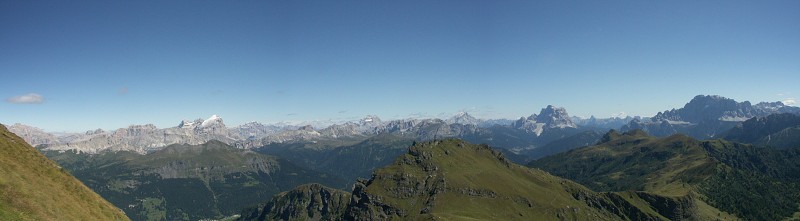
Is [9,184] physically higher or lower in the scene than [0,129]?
lower

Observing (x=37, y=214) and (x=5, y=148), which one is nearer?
(x=37, y=214)

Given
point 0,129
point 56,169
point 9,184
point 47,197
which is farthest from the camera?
point 0,129

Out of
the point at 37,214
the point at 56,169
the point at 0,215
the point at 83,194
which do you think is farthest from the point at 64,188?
the point at 0,215

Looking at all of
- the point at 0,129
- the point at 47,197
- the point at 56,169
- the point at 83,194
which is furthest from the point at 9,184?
the point at 0,129

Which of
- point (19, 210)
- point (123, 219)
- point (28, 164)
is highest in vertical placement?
point (28, 164)

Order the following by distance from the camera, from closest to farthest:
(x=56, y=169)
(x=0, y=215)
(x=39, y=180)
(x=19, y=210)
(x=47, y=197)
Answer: (x=0, y=215) → (x=19, y=210) → (x=47, y=197) → (x=39, y=180) → (x=56, y=169)

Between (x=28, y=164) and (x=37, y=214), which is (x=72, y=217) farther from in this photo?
(x=28, y=164)
